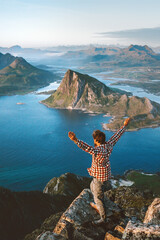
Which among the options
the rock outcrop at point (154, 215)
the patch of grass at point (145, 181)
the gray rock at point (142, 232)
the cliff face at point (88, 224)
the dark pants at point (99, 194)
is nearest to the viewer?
the gray rock at point (142, 232)

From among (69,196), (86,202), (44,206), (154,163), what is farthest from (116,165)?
(86,202)

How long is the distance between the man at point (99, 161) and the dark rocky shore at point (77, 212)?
3.26 ft

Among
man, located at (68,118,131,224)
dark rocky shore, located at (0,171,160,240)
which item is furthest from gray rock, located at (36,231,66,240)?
man, located at (68,118,131,224)

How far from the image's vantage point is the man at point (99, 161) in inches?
416

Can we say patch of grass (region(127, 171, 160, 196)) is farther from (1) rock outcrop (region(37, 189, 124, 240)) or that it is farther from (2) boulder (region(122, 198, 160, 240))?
(2) boulder (region(122, 198, 160, 240))

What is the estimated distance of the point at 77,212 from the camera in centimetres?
1230

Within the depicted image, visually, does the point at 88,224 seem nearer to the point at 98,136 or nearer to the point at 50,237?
the point at 50,237

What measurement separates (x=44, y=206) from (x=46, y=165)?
380 ft

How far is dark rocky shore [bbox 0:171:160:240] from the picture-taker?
10750mm

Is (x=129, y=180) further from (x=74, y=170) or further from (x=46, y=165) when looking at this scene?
(x=46, y=165)

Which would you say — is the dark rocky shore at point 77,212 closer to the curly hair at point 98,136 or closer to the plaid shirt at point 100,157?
the plaid shirt at point 100,157

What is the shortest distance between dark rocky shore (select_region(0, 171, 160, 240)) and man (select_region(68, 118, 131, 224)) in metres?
0.99

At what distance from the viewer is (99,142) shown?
1083 centimetres

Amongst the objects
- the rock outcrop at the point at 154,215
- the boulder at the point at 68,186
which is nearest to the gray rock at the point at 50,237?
the rock outcrop at the point at 154,215
